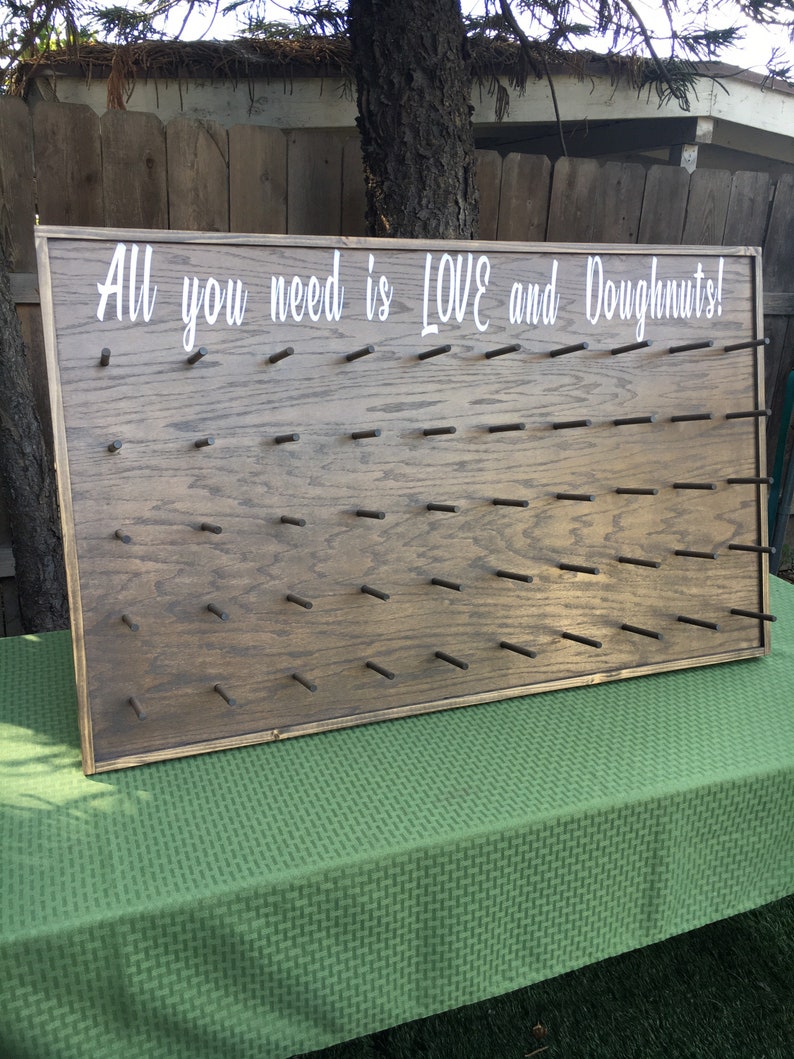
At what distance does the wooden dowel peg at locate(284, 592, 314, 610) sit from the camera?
110 cm

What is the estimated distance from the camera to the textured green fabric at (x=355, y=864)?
795 millimetres

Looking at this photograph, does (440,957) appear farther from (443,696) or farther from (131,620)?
(131,620)

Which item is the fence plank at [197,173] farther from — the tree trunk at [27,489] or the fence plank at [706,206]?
the fence plank at [706,206]

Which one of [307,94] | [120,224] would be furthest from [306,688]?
[307,94]

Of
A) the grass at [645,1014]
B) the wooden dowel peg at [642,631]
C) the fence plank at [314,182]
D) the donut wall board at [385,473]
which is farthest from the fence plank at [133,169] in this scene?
the grass at [645,1014]

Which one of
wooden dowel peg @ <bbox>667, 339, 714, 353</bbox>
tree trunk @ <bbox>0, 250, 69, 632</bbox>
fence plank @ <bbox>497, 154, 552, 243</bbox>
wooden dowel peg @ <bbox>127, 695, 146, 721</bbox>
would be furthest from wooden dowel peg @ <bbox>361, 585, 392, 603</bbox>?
fence plank @ <bbox>497, 154, 552, 243</bbox>

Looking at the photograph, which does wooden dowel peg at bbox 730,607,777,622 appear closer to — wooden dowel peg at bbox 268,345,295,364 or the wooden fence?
wooden dowel peg at bbox 268,345,295,364

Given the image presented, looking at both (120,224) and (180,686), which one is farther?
(120,224)


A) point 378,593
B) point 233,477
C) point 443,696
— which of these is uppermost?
point 233,477

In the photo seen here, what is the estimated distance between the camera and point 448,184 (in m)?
2.28

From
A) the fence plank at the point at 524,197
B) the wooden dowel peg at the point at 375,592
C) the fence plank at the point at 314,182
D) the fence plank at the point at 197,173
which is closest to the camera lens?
the wooden dowel peg at the point at 375,592

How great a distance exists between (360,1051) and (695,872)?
0.91 m

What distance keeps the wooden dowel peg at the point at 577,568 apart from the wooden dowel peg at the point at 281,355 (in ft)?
1.80

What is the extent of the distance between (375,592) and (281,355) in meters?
0.36
